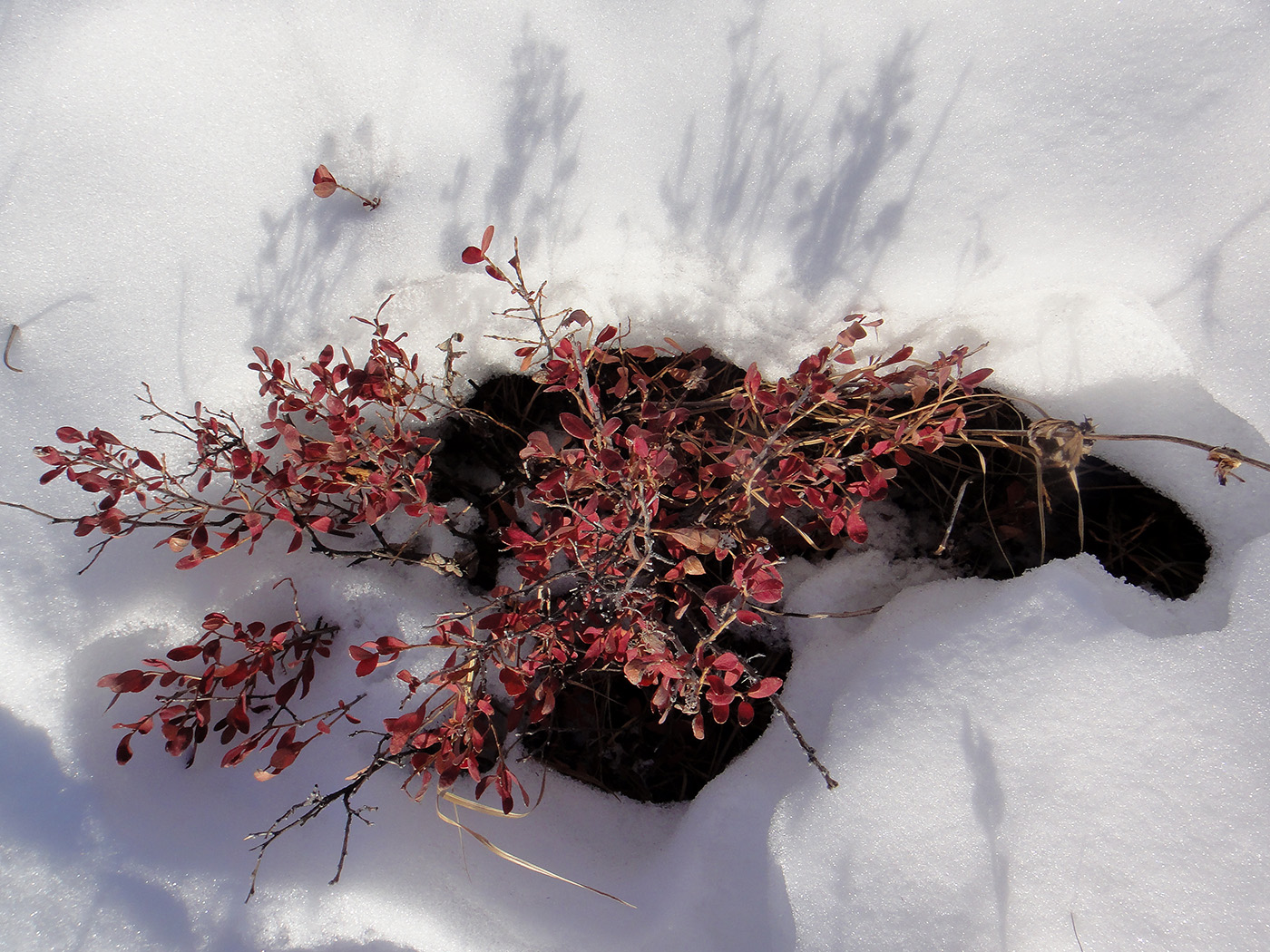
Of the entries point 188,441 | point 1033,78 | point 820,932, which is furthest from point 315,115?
point 820,932

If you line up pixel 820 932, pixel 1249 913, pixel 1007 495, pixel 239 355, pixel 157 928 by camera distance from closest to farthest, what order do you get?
pixel 1249 913
pixel 820 932
pixel 157 928
pixel 239 355
pixel 1007 495

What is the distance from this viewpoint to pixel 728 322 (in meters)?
1.65

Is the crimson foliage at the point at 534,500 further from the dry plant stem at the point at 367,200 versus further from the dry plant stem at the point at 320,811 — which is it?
the dry plant stem at the point at 367,200

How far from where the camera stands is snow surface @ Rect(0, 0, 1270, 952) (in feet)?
4.68

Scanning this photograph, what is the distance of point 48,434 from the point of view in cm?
169

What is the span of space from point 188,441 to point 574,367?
107 cm

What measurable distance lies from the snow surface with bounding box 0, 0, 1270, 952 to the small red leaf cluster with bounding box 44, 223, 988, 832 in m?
0.15

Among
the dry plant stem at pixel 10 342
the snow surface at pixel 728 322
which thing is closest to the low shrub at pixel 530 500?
the snow surface at pixel 728 322

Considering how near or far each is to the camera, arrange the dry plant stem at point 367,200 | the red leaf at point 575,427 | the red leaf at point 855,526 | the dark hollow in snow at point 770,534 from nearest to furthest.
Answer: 1. the red leaf at point 575,427
2. the red leaf at point 855,526
3. the dry plant stem at point 367,200
4. the dark hollow in snow at point 770,534

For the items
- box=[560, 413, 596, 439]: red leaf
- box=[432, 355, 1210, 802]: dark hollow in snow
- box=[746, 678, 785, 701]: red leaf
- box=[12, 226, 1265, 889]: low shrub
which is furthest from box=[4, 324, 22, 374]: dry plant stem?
box=[746, 678, 785, 701]: red leaf

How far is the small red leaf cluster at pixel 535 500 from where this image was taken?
1.41 m

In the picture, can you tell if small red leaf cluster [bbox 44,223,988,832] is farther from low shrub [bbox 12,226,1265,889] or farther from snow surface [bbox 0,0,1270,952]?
snow surface [bbox 0,0,1270,952]

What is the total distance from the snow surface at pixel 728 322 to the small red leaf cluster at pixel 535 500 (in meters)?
0.15

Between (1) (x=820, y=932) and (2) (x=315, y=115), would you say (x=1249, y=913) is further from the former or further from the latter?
(2) (x=315, y=115)
